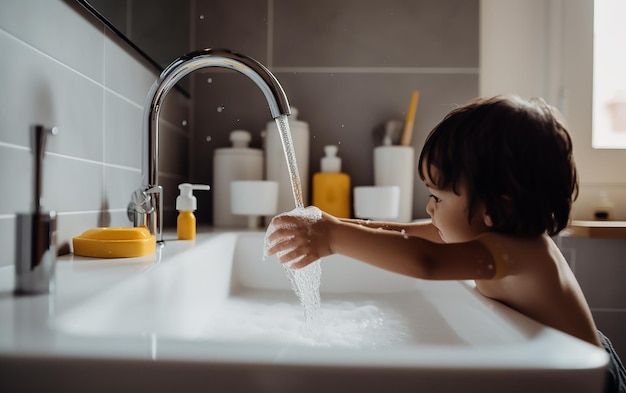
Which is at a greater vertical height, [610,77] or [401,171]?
[610,77]

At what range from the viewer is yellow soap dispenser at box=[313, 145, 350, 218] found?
133cm

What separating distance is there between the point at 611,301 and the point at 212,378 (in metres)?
1.37

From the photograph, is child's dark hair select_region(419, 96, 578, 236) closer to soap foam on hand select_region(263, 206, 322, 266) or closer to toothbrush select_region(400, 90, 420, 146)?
soap foam on hand select_region(263, 206, 322, 266)

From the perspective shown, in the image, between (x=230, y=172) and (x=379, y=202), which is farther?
(x=230, y=172)

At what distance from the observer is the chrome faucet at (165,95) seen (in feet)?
2.51

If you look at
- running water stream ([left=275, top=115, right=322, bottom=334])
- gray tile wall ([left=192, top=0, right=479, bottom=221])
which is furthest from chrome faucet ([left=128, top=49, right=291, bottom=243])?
gray tile wall ([left=192, top=0, right=479, bottom=221])

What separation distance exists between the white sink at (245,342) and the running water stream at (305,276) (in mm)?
22

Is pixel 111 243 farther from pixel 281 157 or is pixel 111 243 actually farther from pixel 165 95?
pixel 281 157

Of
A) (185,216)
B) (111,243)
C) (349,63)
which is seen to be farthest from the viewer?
(349,63)

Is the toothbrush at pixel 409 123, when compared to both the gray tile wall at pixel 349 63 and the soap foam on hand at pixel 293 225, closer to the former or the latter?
the gray tile wall at pixel 349 63

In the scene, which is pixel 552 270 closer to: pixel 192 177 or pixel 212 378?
pixel 212 378

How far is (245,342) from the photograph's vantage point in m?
0.33

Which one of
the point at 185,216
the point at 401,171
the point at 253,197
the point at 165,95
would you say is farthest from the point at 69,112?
the point at 401,171

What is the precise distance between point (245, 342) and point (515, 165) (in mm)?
426
